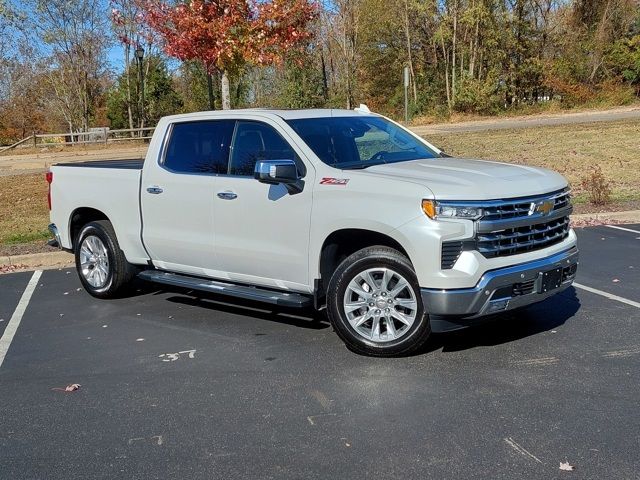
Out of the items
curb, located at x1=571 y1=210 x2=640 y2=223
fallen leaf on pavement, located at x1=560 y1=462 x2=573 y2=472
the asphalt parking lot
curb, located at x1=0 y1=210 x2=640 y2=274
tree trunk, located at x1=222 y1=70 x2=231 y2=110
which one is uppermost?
tree trunk, located at x1=222 y1=70 x2=231 y2=110

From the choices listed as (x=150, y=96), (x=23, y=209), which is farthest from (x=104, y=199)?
(x=150, y=96)

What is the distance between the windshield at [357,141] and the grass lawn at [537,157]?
600 centimetres

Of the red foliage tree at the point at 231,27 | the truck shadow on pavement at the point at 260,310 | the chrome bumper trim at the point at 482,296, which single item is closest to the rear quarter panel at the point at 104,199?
the truck shadow on pavement at the point at 260,310

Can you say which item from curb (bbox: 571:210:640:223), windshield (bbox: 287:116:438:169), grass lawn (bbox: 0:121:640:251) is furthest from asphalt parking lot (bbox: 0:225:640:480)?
grass lawn (bbox: 0:121:640:251)

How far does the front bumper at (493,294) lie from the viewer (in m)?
4.61

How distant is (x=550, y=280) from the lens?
500cm

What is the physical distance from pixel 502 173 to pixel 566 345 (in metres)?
1.40

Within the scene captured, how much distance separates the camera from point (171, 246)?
251 inches

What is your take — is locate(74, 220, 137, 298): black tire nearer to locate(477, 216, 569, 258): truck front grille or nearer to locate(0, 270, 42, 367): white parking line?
locate(0, 270, 42, 367): white parking line

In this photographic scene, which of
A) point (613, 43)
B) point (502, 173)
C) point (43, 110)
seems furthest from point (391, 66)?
point (502, 173)

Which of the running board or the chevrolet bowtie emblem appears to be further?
the running board

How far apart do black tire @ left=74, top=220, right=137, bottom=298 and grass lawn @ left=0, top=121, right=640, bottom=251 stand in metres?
3.29

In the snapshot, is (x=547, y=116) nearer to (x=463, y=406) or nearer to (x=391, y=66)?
(x=391, y=66)

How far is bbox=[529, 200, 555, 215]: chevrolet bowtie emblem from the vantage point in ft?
16.1
